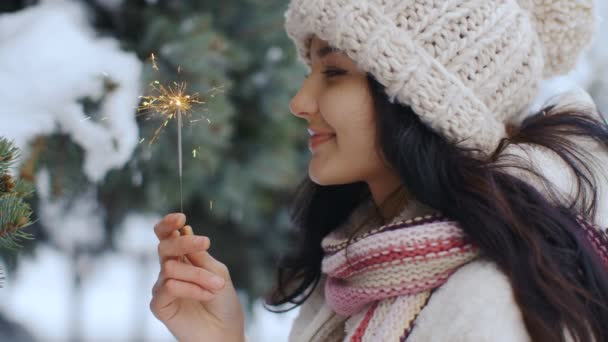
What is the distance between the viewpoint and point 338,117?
3.00ft

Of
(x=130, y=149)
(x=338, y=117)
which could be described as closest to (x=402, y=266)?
(x=338, y=117)

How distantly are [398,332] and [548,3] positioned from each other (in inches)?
21.7

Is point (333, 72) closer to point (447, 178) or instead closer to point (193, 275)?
point (447, 178)

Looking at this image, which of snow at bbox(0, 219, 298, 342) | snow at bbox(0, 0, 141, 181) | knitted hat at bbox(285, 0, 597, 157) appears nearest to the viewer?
knitted hat at bbox(285, 0, 597, 157)

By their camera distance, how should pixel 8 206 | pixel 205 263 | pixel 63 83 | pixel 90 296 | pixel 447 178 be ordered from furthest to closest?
pixel 90 296
pixel 63 83
pixel 205 263
pixel 447 178
pixel 8 206

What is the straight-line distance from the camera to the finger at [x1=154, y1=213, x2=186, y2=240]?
871 mm

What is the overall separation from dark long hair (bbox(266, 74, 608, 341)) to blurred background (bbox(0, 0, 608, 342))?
1.41ft

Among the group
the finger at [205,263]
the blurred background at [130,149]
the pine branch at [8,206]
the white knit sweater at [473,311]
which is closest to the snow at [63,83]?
the blurred background at [130,149]

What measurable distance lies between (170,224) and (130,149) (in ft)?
1.35

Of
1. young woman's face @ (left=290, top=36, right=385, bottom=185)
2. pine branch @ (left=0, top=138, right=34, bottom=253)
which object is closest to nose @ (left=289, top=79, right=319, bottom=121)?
young woman's face @ (left=290, top=36, right=385, bottom=185)

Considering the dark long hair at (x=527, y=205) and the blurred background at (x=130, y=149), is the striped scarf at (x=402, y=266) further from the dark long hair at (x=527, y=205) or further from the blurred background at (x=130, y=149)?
the blurred background at (x=130, y=149)

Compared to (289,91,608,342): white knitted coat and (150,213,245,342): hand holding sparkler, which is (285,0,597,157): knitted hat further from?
(150,213,245,342): hand holding sparkler

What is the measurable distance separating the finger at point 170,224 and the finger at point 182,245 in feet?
0.04

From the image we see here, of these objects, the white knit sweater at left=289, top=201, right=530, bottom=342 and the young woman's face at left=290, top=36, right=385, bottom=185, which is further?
the young woman's face at left=290, top=36, right=385, bottom=185
